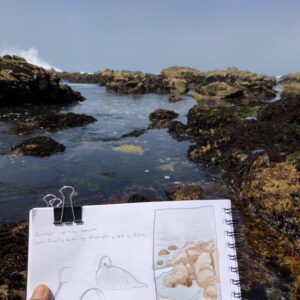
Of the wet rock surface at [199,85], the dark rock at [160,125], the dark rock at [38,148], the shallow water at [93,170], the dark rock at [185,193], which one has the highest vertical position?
the wet rock surface at [199,85]

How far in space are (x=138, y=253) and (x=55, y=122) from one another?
21255mm

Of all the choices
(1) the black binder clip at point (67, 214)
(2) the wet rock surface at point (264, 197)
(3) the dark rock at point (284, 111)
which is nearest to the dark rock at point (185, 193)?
(2) the wet rock surface at point (264, 197)

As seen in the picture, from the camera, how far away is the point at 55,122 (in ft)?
78.1

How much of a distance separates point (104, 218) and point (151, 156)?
40.2ft

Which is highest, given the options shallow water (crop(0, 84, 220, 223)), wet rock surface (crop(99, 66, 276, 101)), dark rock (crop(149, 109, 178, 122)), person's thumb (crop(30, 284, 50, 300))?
wet rock surface (crop(99, 66, 276, 101))

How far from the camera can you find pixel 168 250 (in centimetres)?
371

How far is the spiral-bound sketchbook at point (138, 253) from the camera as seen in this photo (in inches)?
136

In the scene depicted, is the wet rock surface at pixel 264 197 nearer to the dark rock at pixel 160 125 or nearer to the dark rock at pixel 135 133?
the dark rock at pixel 135 133

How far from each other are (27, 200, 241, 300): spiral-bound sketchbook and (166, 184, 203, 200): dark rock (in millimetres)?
6788

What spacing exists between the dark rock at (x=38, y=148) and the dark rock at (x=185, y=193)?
22.9 feet

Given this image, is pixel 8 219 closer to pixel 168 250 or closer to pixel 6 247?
pixel 6 247

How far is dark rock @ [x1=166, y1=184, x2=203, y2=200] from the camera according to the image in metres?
10.7

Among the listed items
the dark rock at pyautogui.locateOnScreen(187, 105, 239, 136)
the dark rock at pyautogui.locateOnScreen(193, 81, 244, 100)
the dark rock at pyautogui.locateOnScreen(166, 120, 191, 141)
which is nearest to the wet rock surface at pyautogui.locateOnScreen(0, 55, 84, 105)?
the dark rock at pyautogui.locateOnScreen(193, 81, 244, 100)

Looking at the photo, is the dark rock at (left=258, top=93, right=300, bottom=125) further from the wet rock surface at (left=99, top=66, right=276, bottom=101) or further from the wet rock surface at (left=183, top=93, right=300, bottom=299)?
the wet rock surface at (left=99, top=66, right=276, bottom=101)
